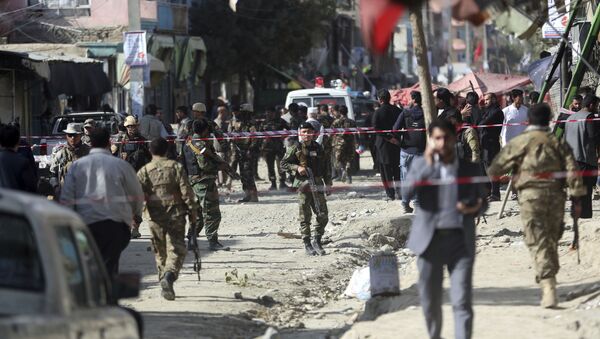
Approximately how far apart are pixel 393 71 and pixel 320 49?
14.2m

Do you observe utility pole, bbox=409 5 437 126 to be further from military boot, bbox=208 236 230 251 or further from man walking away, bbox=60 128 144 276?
man walking away, bbox=60 128 144 276

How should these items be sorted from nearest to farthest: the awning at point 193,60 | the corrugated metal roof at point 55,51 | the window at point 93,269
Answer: the window at point 93,269
the corrugated metal roof at point 55,51
the awning at point 193,60

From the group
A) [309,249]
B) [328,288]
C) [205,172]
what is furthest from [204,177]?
[328,288]

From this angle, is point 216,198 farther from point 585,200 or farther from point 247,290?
point 585,200

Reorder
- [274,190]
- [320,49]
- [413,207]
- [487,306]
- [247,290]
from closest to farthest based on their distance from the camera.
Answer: [487,306] < [247,290] < [413,207] < [274,190] < [320,49]

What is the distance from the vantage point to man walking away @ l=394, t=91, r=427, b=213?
19.2 m

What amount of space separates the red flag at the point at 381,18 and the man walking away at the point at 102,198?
225 inches

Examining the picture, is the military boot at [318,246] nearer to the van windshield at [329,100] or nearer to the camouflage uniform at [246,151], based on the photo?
the camouflage uniform at [246,151]

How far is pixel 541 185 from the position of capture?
1089cm

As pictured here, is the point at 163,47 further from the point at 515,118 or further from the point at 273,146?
the point at 515,118

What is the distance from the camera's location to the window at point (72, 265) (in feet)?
20.3

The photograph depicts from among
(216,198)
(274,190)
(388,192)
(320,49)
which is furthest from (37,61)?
(320,49)

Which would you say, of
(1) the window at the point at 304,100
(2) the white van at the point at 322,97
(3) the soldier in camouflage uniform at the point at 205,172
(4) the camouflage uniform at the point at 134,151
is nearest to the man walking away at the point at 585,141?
(3) the soldier in camouflage uniform at the point at 205,172

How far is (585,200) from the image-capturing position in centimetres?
1620
